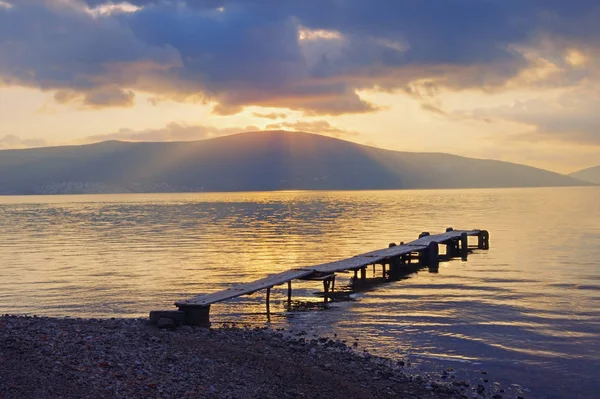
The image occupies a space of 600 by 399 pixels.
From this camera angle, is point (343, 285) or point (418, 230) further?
point (418, 230)

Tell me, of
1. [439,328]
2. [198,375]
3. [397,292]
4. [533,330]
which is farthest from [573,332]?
[198,375]

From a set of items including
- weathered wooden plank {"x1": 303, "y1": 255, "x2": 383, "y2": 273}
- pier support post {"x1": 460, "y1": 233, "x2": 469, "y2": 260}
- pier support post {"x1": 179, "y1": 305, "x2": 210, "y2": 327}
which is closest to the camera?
pier support post {"x1": 179, "y1": 305, "x2": 210, "y2": 327}

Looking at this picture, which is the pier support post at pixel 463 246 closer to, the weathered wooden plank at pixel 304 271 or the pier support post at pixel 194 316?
the weathered wooden plank at pixel 304 271

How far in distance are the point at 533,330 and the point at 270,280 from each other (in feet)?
35.8

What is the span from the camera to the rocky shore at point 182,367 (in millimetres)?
12164

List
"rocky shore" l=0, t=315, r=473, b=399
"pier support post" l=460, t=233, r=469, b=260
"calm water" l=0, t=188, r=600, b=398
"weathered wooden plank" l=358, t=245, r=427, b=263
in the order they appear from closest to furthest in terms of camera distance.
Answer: "rocky shore" l=0, t=315, r=473, b=399 < "calm water" l=0, t=188, r=600, b=398 < "weathered wooden plank" l=358, t=245, r=427, b=263 < "pier support post" l=460, t=233, r=469, b=260

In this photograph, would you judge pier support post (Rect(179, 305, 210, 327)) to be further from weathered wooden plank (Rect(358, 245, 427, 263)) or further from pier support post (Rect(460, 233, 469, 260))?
pier support post (Rect(460, 233, 469, 260))

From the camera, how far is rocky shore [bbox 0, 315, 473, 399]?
12164 mm

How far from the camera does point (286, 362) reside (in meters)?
15.5

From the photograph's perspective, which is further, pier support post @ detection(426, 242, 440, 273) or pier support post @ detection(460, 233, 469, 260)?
pier support post @ detection(460, 233, 469, 260)

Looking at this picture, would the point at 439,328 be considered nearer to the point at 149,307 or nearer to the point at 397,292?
the point at 397,292

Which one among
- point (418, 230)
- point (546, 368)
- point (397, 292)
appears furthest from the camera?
point (418, 230)

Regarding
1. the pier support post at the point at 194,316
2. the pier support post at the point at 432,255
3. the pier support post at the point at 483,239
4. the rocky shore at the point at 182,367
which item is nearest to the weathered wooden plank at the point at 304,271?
the pier support post at the point at 194,316

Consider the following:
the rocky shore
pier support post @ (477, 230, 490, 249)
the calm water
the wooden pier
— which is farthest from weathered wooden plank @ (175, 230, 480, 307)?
pier support post @ (477, 230, 490, 249)
